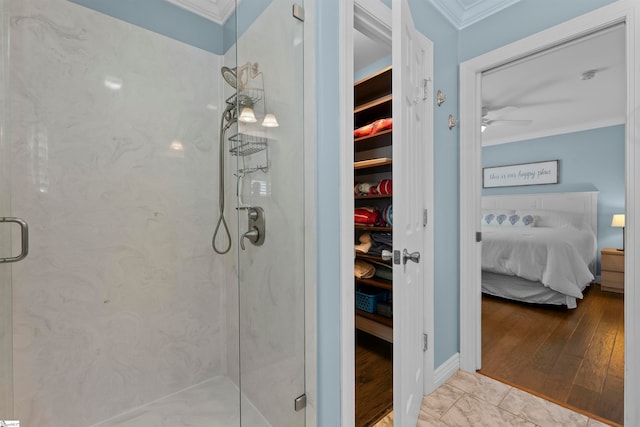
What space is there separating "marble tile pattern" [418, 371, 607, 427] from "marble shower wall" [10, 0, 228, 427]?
4.48ft

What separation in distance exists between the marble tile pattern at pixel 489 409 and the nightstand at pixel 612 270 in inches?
133

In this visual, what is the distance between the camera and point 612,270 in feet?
12.7

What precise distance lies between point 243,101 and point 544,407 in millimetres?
2283

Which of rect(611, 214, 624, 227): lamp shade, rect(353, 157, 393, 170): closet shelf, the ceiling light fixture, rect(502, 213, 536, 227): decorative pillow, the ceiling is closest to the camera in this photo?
rect(353, 157, 393, 170): closet shelf

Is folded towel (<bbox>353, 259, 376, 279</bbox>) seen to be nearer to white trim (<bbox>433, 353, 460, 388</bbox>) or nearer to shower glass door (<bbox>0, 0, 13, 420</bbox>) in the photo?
white trim (<bbox>433, 353, 460, 388</bbox>)

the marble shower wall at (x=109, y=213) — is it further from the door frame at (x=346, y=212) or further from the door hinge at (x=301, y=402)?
the door frame at (x=346, y=212)

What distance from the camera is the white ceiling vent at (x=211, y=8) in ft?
5.91

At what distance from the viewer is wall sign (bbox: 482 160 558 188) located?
5045mm

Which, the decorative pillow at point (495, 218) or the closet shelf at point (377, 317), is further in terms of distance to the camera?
the decorative pillow at point (495, 218)

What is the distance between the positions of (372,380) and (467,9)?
251cm

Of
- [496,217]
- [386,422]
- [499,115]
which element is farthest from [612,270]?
[386,422]

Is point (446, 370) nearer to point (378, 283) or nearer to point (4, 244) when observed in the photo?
point (378, 283)

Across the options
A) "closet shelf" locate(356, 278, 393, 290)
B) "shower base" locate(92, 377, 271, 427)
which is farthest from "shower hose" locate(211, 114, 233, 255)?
"closet shelf" locate(356, 278, 393, 290)

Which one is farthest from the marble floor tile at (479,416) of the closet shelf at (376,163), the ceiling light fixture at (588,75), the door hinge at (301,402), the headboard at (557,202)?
the headboard at (557,202)
